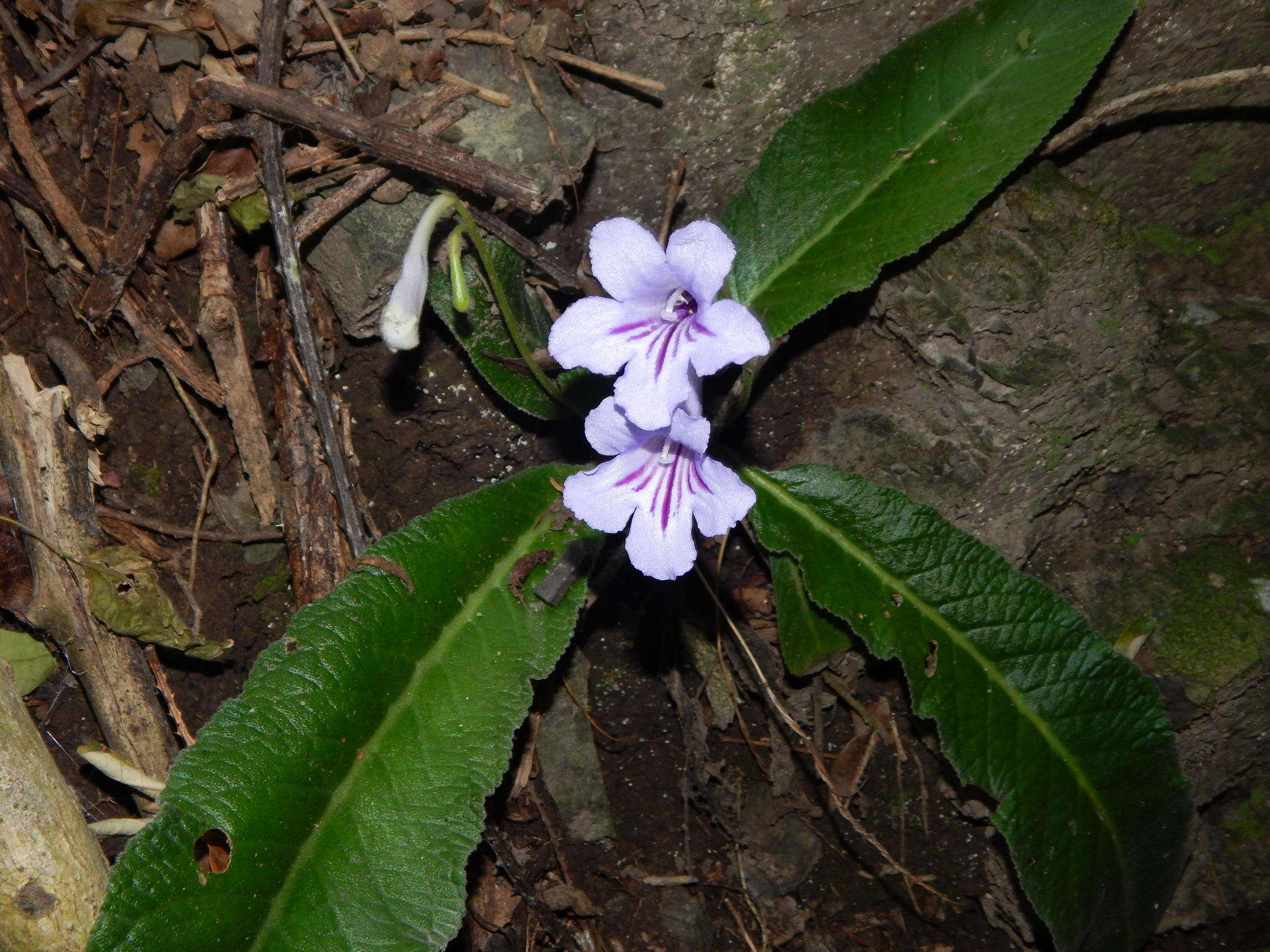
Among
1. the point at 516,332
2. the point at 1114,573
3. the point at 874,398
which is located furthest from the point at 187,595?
the point at 1114,573

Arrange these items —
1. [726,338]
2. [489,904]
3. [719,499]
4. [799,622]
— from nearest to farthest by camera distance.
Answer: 1. [726,338]
2. [719,499]
3. [799,622]
4. [489,904]

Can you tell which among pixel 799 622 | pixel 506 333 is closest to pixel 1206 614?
pixel 799 622

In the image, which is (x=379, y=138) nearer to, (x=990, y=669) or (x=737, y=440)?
(x=737, y=440)

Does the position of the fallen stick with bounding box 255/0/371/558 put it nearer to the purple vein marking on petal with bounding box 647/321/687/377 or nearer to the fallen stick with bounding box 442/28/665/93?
the fallen stick with bounding box 442/28/665/93

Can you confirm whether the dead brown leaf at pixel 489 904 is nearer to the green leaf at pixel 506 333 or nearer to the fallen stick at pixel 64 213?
the green leaf at pixel 506 333

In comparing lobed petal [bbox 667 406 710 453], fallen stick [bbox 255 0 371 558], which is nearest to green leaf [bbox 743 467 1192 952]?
lobed petal [bbox 667 406 710 453]

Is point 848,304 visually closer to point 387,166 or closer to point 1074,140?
point 1074,140
